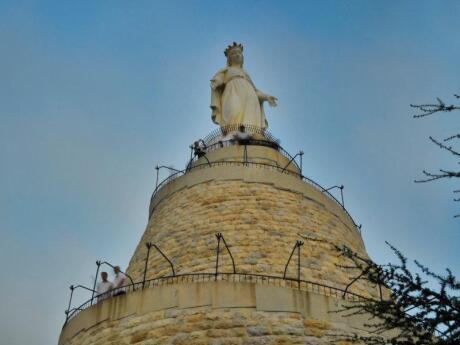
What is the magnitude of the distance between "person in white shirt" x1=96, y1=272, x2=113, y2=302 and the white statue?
7.32 metres

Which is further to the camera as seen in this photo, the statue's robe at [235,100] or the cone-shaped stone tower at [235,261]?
the statue's robe at [235,100]

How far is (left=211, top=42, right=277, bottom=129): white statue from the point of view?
1869 cm

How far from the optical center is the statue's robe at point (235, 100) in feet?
61.2

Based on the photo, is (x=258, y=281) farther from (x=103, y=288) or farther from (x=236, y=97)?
(x=236, y=97)

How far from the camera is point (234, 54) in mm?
20734

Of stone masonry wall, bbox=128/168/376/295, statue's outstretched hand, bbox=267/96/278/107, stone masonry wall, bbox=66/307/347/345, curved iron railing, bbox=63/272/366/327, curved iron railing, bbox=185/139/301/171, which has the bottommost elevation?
stone masonry wall, bbox=66/307/347/345

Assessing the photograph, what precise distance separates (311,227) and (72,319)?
16.5 ft

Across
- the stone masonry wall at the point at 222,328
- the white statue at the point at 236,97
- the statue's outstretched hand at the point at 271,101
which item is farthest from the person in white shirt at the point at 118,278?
the statue's outstretched hand at the point at 271,101

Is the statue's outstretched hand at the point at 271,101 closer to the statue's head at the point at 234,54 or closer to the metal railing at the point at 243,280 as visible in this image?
the statue's head at the point at 234,54

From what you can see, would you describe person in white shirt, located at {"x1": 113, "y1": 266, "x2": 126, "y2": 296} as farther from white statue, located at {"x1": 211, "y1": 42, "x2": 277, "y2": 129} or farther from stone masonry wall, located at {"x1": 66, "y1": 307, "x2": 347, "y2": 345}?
white statue, located at {"x1": 211, "y1": 42, "x2": 277, "y2": 129}

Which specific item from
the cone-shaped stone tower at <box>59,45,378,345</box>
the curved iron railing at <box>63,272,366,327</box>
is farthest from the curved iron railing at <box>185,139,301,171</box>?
the curved iron railing at <box>63,272,366,327</box>

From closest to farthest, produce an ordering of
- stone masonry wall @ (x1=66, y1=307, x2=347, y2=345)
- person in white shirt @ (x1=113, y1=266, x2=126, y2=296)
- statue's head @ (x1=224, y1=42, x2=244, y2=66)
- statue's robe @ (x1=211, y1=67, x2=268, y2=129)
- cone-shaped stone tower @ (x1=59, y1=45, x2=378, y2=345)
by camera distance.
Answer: stone masonry wall @ (x1=66, y1=307, x2=347, y2=345), cone-shaped stone tower @ (x1=59, y1=45, x2=378, y2=345), person in white shirt @ (x1=113, y1=266, x2=126, y2=296), statue's robe @ (x1=211, y1=67, x2=268, y2=129), statue's head @ (x1=224, y1=42, x2=244, y2=66)

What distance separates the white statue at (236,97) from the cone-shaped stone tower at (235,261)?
483 mm

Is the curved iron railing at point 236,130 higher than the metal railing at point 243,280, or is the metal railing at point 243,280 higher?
the curved iron railing at point 236,130
